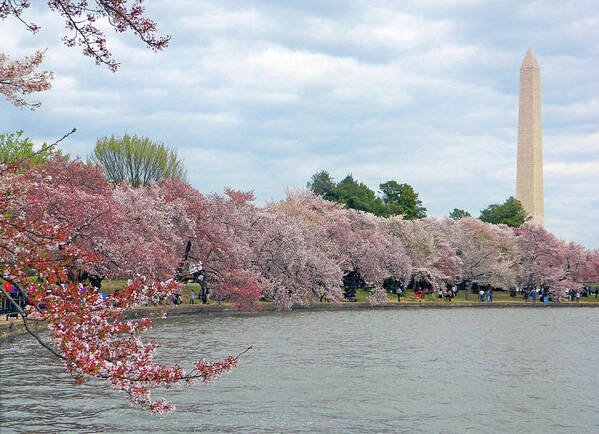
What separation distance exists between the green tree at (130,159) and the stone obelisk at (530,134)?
163 feet

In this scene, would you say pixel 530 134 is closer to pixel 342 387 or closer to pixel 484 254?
pixel 484 254

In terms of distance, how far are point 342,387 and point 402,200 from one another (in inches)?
3027

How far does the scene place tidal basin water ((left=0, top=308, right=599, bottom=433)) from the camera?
14.9 meters

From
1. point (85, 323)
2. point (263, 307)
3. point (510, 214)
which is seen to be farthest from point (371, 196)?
point (85, 323)

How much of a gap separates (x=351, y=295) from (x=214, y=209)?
1864 cm

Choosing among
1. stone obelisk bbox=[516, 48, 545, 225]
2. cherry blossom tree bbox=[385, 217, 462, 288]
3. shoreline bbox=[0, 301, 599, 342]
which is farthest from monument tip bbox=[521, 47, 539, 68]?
shoreline bbox=[0, 301, 599, 342]

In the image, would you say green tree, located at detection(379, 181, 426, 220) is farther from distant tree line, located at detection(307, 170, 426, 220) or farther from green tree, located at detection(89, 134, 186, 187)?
green tree, located at detection(89, 134, 186, 187)

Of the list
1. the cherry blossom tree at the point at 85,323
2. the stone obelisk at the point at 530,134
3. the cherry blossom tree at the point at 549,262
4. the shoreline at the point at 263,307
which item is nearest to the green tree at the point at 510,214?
the stone obelisk at the point at 530,134

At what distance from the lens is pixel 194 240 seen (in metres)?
48.7

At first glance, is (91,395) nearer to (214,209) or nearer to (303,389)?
(303,389)

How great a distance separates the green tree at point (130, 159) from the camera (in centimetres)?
7419

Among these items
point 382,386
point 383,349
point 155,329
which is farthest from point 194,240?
point 382,386

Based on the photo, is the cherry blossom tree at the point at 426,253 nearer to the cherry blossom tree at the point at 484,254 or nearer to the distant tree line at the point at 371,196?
the cherry blossom tree at the point at 484,254

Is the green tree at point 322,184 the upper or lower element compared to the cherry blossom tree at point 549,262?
upper
